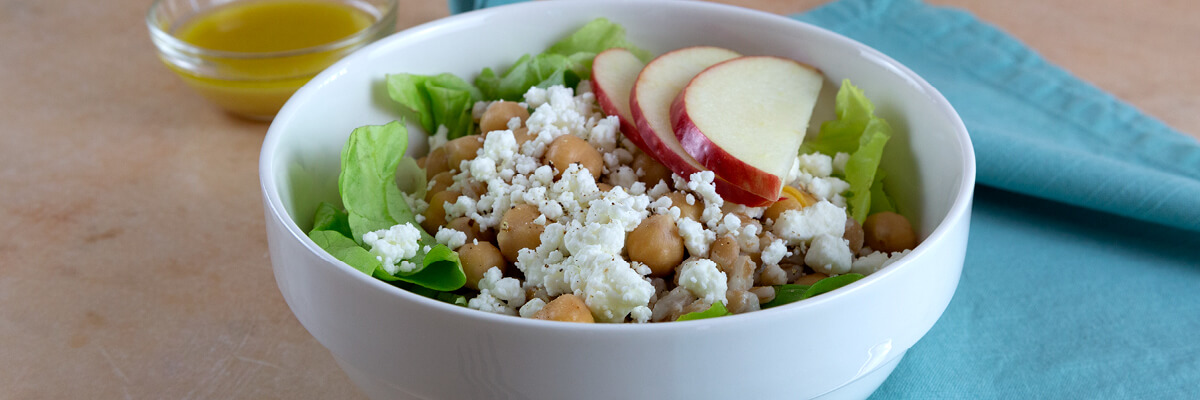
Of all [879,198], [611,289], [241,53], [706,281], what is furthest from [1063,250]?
[241,53]

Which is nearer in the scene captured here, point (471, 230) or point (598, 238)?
point (598, 238)

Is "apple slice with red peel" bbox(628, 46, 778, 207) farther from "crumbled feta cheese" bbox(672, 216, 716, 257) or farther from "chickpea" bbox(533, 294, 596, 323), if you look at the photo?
"chickpea" bbox(533, 294, 596, 323)

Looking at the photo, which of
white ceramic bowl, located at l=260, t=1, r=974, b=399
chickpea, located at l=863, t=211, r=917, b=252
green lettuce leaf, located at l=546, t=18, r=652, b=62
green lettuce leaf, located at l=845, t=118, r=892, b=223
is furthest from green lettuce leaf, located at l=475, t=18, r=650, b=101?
chickpea, located at l=863, t=211, r=917, b=252

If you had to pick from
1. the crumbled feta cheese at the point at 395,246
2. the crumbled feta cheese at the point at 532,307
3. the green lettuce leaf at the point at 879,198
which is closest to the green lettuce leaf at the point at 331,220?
the crumbled feta cheese at the point at 395,246

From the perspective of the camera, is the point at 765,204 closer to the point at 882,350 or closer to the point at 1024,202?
the point at 882,350

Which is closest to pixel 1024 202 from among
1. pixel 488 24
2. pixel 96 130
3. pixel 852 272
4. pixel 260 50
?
pixel 852 272

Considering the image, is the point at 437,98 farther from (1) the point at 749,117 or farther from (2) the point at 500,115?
(1) the point at 749,117
